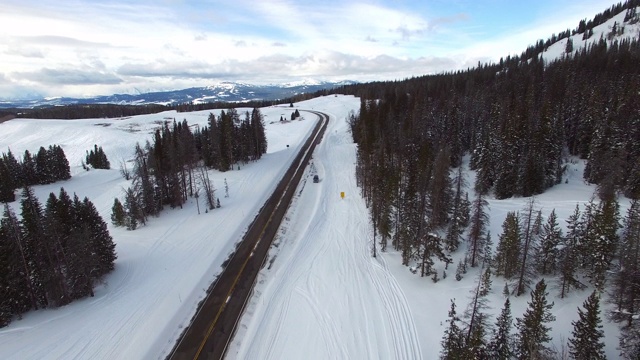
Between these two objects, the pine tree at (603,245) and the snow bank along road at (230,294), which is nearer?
the pine tree at (603,245)

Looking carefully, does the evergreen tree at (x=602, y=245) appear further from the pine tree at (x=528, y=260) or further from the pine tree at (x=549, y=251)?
the pine tree at (x=528, y=260)

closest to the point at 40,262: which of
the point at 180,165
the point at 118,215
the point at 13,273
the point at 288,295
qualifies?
the point at 13,273

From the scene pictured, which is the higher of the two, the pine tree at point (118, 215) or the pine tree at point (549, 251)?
the pine tree at point (549, 251)

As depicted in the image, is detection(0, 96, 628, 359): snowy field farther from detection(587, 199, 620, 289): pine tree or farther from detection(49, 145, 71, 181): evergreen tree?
detection(49, 145, 71, 181): evergreen tree

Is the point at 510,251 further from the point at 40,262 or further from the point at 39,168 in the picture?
the point at 39,168

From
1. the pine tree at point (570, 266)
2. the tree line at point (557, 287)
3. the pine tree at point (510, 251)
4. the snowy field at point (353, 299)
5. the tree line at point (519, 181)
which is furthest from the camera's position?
the pine tree at point (510, 251)

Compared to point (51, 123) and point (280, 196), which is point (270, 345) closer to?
point (280, 196)

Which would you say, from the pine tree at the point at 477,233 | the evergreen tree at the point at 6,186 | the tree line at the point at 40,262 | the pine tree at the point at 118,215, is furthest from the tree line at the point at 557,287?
the evergreen tree at the point at 6,186
